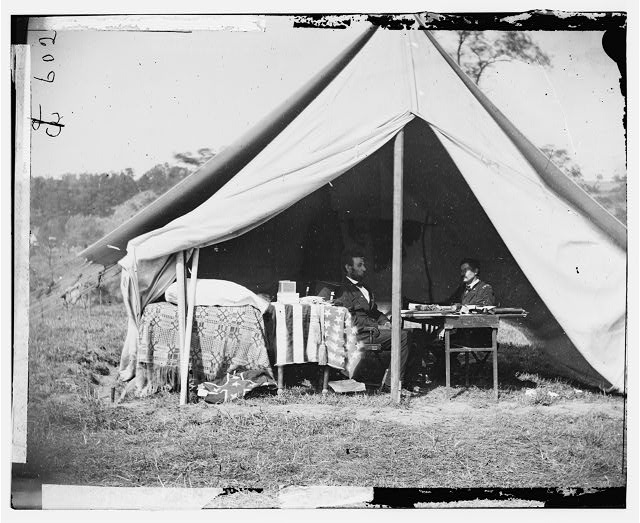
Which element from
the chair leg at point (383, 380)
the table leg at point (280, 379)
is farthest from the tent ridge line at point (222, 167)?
the chair leg at point (383, 380)

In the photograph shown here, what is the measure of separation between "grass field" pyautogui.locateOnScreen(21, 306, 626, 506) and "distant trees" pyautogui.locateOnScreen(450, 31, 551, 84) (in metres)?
2.24

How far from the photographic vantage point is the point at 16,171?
4.68 metres

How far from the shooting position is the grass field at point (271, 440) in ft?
15.2

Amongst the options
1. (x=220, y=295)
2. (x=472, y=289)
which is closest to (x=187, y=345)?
(x=220, y=295)

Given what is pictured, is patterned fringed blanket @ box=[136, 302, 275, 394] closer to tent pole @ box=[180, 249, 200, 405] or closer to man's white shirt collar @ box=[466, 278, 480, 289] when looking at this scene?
tent pole @ box=[180, 249, 200, 405]

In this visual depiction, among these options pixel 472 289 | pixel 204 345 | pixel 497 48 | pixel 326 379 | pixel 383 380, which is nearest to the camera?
pixel 497 48

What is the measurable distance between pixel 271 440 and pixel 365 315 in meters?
1.49

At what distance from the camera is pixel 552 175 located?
16.4 ft

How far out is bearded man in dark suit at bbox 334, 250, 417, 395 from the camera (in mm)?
5858

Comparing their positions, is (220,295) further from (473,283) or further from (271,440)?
(473,283)

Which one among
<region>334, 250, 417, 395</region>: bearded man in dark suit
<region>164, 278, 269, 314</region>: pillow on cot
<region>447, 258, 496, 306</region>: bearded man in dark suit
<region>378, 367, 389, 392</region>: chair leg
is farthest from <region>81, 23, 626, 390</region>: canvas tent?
<region>378, 367, 389, 392</region>: chair leg

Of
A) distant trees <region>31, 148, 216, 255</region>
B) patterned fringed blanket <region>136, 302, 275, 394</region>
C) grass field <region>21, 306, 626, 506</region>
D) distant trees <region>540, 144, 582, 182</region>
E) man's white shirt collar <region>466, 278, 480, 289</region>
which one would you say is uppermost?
distant trees <region>540, 144, 582, 182</region>

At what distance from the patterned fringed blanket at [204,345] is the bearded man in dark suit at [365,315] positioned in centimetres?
75

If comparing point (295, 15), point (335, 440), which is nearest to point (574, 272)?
point (335, 440)
